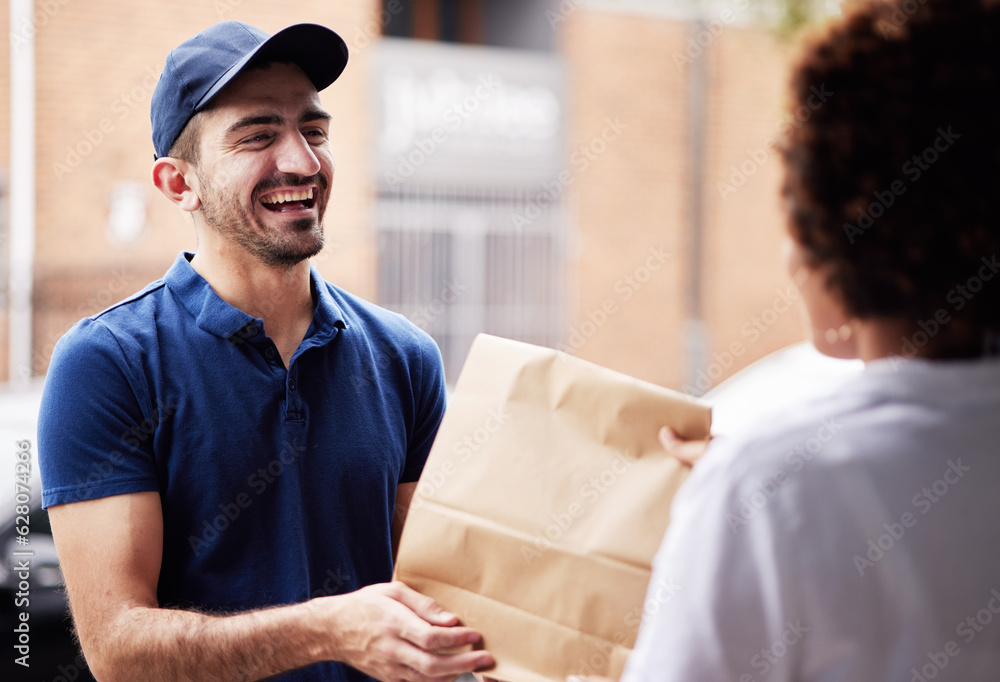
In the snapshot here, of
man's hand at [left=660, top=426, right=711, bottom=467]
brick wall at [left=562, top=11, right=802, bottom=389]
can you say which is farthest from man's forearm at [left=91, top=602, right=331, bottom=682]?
brick wall at [left=562, top=11, right=802, bottom=389]

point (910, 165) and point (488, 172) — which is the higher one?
point (488, 172)

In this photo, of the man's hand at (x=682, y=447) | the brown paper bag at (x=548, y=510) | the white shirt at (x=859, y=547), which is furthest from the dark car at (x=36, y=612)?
the white shirt at (x=859, y=547)

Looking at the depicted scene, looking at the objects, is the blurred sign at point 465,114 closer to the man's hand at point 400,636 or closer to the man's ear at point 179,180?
the man's ear at point 179,180

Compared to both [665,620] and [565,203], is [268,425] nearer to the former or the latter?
[665,620]

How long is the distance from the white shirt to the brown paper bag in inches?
12.4

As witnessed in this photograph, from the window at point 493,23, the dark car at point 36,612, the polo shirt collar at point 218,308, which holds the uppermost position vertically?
the window at point 493,23

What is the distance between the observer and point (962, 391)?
0.89 meters

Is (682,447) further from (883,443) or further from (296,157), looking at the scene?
(296,157)

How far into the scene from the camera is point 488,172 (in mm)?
8945

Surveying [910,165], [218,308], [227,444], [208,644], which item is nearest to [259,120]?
[218,308]

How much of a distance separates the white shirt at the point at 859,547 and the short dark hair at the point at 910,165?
0.26ft

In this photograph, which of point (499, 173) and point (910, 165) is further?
point (499, 173)

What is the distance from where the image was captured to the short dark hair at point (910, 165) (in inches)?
34.2

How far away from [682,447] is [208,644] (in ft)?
2.52
